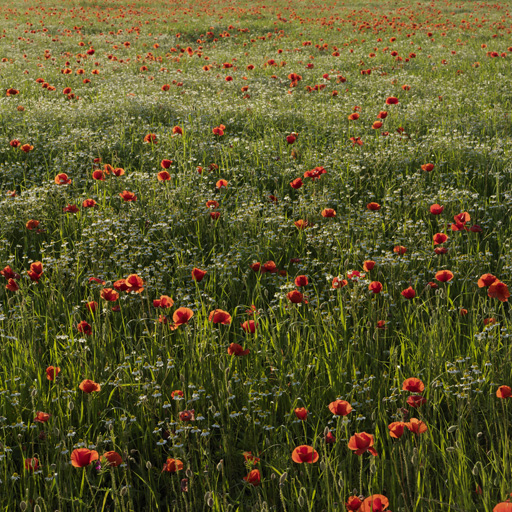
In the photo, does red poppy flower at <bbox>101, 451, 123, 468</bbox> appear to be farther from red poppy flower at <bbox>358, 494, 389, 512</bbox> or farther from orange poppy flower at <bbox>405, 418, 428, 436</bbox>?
orange poppy flower at <bbox>405, 418, 428, 436</bbox>

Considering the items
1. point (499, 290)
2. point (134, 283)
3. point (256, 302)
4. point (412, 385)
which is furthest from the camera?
point (256, 302)

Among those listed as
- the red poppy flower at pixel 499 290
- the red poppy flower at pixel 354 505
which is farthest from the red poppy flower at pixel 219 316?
the red poppy flower at pixel 499 290

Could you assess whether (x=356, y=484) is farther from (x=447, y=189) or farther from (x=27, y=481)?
(x=447, y=189)

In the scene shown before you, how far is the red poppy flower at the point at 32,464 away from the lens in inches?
73.5

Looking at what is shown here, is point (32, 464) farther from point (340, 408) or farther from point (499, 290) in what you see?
point (499, 290)

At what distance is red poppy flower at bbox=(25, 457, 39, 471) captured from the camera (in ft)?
6.13

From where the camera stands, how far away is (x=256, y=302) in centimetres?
321

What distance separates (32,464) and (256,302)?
5.30 feet

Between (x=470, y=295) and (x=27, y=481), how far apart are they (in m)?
2.52

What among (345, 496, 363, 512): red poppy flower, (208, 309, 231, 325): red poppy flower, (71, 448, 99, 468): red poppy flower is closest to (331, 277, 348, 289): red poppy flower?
(208, 309, 231, 325): red poppy flower

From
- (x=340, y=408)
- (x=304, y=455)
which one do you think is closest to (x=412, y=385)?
(x=340, y=408)

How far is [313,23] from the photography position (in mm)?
17688

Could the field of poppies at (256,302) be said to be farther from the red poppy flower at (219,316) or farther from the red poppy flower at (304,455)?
the red poppy flower at (219,316)

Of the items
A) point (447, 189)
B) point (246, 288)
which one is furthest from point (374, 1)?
point (246, 288)
